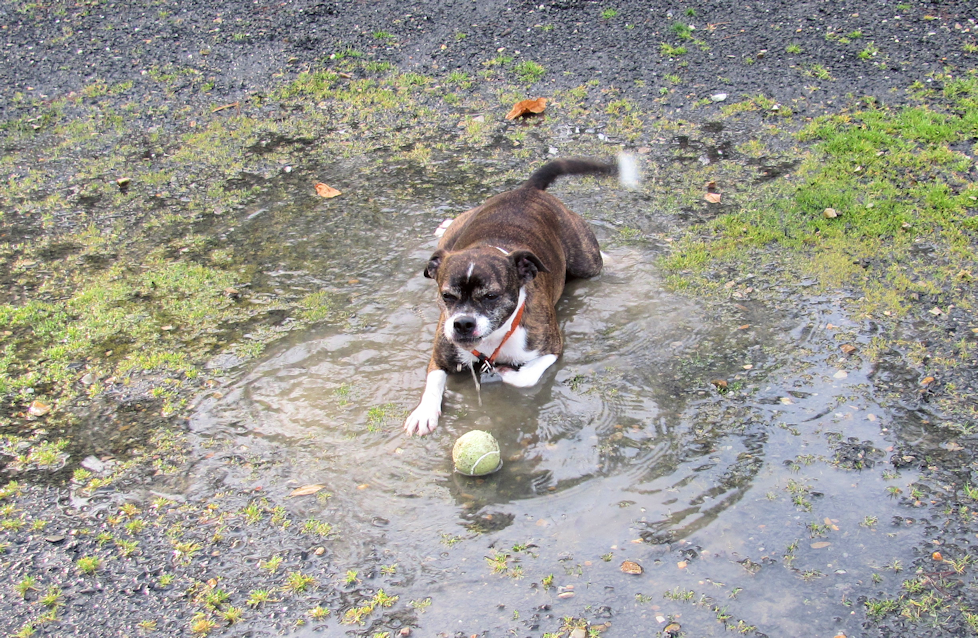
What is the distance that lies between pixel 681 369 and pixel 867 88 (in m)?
6.10

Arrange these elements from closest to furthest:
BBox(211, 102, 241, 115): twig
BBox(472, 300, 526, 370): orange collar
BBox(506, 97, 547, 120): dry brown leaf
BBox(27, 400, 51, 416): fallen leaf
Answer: BBox(27, 400, 51, 416): fallen leaf, BBox(472, 300, 526, 370): orange collar, BBox(506, 97, 547, 120): dry brown leaf, BBox(211, 102, 241, 115): twig

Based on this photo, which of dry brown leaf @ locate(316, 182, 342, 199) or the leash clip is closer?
the leash clip

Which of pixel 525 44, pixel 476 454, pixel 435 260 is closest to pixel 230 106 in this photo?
pixel 525 44

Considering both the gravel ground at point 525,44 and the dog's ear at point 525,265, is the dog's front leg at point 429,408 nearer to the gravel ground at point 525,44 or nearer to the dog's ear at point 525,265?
the dog's ear at point 525,265

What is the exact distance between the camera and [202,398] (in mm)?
5316

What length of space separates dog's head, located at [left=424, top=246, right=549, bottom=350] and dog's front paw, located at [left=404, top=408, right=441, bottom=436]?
0.49 meters

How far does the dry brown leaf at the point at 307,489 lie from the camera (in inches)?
175

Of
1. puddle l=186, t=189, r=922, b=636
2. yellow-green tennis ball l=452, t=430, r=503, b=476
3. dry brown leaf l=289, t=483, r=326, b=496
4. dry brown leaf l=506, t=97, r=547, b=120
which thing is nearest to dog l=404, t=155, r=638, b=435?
puddle l=186, t=189, r=922, b=636

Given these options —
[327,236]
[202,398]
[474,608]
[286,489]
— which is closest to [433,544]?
[474,608]

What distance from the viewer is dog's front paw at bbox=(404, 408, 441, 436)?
16.3 feet

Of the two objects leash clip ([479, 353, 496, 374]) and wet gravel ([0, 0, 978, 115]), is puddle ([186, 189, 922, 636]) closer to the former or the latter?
leash clip ([479, 353, 496, 374])

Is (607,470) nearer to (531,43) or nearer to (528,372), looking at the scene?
(528,372)

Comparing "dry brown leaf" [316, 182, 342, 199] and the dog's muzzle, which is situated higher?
the dog's muzzle

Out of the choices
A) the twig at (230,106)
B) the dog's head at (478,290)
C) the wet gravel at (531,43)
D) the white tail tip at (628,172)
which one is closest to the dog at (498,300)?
the dog's head at (478,290)
